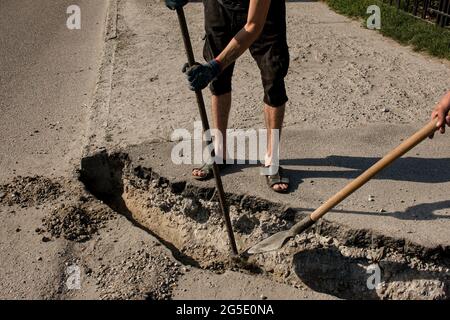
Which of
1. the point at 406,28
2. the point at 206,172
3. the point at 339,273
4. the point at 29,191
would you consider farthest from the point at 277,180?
the point at 406,28

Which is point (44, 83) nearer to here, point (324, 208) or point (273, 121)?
point (273, 121)

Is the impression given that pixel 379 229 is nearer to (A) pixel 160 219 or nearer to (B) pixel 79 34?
(A) pixel 160 219


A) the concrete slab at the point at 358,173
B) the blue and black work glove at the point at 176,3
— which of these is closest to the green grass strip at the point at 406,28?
the concrete slab at the point at 358,173

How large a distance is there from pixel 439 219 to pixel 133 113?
9.78ft

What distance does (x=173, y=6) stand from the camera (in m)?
3.24

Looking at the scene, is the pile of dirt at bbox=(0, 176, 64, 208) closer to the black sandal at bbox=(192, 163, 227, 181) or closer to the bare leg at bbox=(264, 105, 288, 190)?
the black sandal at bbox=(192, 163, 227, 181)

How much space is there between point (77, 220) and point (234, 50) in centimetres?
162

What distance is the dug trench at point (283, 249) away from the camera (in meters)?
3.52

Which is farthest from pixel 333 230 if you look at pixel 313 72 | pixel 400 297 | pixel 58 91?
pixel 58 91

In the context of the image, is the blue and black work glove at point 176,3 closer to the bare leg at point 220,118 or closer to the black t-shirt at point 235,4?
the black t-shirt at point 235,4

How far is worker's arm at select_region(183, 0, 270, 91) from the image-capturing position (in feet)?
10.9

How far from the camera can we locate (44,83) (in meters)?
6.57

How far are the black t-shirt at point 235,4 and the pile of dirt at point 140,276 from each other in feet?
5.53

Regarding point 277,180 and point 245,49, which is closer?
point 245,49
